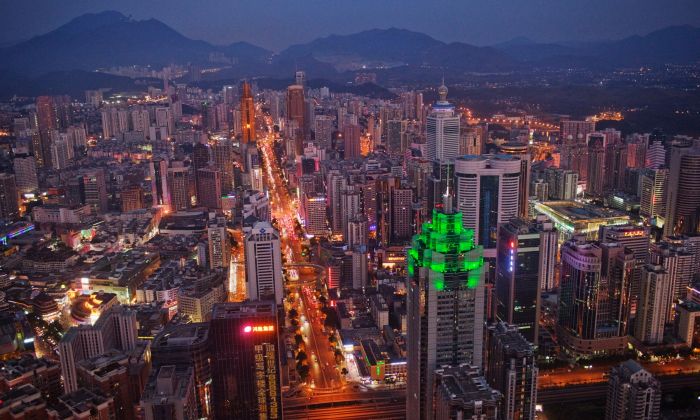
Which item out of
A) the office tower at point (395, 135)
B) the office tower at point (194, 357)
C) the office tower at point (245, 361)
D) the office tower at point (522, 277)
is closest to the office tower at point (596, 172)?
the office tower at point (395, 135)

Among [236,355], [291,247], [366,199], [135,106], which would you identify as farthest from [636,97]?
[135,106]

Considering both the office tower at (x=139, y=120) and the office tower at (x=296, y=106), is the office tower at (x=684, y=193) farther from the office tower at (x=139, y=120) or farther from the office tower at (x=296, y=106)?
the office tower at (x=139, y=120)

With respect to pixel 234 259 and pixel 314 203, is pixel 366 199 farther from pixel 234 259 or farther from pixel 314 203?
pixel 234 259

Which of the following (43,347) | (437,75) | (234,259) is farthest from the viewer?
(437,75)

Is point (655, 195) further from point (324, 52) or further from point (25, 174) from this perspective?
point (324, 52)

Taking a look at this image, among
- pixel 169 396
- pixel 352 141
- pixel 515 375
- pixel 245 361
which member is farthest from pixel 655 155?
pixel 169 396

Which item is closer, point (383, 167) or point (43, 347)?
point (43, 347)
